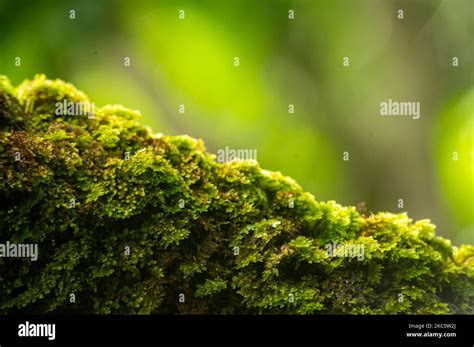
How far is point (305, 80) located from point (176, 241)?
3989 mm

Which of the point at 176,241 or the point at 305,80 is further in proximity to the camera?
the point at 305,80

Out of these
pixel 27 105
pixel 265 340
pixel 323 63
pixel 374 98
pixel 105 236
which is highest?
pixel 323 63

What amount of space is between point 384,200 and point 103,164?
3.87 metres

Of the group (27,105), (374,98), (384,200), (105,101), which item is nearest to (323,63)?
(374,98)

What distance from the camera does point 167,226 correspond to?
6.77ft

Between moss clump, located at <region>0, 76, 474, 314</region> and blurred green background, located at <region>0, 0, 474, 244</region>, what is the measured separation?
9.64ft

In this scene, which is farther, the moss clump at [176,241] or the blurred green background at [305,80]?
the blurred green background at [305,80]

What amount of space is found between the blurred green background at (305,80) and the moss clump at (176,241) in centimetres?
294

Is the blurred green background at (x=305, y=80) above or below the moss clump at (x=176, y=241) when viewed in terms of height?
above

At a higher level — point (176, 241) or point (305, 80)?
point (305, 80)

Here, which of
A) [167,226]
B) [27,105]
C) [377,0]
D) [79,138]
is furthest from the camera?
[377,0]

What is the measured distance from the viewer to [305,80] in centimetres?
564

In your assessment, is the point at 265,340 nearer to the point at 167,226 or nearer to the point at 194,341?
the point at 194,341

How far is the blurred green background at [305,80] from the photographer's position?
512cm
